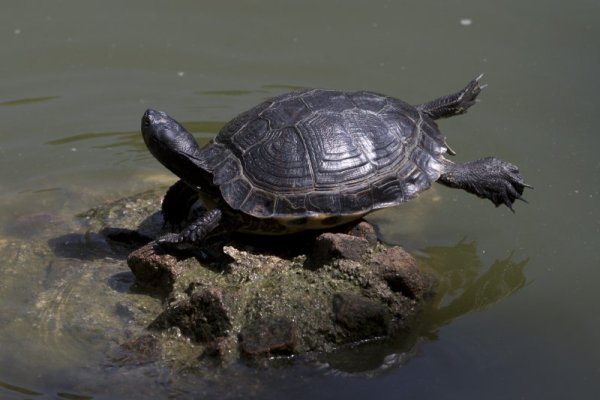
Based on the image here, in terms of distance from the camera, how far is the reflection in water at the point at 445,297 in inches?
205

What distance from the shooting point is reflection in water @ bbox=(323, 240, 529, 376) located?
17.0 feet

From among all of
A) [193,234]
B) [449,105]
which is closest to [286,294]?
[193,234]

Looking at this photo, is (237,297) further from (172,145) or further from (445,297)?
(445,297)

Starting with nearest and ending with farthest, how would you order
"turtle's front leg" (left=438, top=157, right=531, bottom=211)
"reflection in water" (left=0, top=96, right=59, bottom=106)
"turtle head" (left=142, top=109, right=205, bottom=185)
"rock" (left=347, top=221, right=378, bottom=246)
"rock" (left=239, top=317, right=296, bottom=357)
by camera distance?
"rock" (left=239, top=317, right=296, bottom=357), "rock" (left=347, top=221, right=378, bottom=246), "turtle head" (left=142, top=109, right=205, bottom=185), "turtle's front leg" (left=438, top=157, right=531, bottom=211), "reflection in water" (left=0, top=96, right=59, bottom=106)

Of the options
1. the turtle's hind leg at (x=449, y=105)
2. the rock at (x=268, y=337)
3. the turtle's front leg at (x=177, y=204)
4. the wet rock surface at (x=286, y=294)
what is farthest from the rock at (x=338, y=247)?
the turtle's hind leg at (x=449, y=105)

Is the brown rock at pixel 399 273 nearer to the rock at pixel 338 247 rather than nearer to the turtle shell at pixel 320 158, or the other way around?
the rock at pixel 338 247

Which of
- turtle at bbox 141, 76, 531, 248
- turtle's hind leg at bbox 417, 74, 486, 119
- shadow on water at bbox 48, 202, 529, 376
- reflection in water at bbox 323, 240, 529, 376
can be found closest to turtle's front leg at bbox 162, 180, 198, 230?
turtle at bbox 141, 76, 531, 248

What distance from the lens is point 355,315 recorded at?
5195 mm

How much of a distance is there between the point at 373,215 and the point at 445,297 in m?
1.27

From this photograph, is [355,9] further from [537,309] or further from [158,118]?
[537,309]

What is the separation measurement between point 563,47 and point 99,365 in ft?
21.0

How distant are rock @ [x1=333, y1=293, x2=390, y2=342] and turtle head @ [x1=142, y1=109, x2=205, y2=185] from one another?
1523 millimetres

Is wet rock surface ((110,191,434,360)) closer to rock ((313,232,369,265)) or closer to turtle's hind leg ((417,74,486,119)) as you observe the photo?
rock ((313,232,369,265))

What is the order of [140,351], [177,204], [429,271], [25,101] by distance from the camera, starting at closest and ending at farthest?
[140,351] → [429,271] → [177,204] → [25,101]
